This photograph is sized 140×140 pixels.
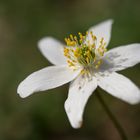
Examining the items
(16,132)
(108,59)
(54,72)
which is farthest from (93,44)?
(16,132)

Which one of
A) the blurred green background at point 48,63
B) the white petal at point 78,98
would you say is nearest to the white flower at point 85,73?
the white petal at point 78,98

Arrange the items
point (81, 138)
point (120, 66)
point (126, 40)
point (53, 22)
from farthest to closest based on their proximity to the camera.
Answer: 1. point (53, 22)
2. point (126, 40)
3. point (81, 138)
4. point (120, 66)

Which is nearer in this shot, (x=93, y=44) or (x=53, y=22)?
(x=93, y=44)

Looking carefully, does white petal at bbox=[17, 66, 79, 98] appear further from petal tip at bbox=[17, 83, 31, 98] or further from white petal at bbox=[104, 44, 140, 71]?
white petal at bbox=[104, 44, 140, 71]

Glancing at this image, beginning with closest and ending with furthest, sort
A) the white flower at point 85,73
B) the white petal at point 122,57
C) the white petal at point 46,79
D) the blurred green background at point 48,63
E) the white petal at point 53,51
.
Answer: the white flower at point 85,73, the white petal at point 46,79, the white petal at point 122,57, the white petal at point 53,51, the blurred green background at point 48,63

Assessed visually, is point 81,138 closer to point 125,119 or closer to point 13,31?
point 125,119

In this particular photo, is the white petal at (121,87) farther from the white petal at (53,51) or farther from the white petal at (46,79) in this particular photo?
the white petal at (53,51)
